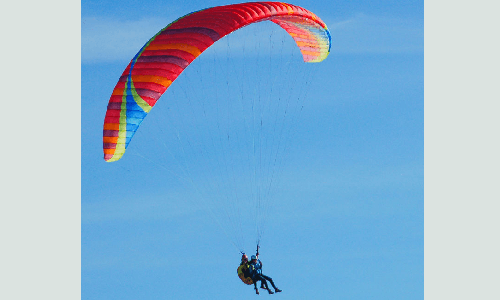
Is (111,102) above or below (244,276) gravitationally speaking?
above

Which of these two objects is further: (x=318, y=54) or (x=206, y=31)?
(x=318, y=54)

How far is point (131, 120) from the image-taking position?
29266 mm

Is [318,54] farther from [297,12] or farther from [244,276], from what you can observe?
[244,276]

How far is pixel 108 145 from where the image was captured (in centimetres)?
2956

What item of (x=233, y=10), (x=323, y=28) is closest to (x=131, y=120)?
(x=233, y=10)

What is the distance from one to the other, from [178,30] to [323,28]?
A: 375 centimetres

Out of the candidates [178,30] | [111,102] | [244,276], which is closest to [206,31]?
[178,30]

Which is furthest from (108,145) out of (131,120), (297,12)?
(297,12)

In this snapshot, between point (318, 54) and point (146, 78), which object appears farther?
point (318, 54)

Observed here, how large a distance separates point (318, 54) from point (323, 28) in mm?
1334

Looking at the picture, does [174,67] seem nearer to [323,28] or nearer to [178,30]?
[178,30]

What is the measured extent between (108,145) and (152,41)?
7.88 ft

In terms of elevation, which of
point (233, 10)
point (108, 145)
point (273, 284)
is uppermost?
point (233, 10)

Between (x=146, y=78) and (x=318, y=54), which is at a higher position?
(x=318, y=54)
